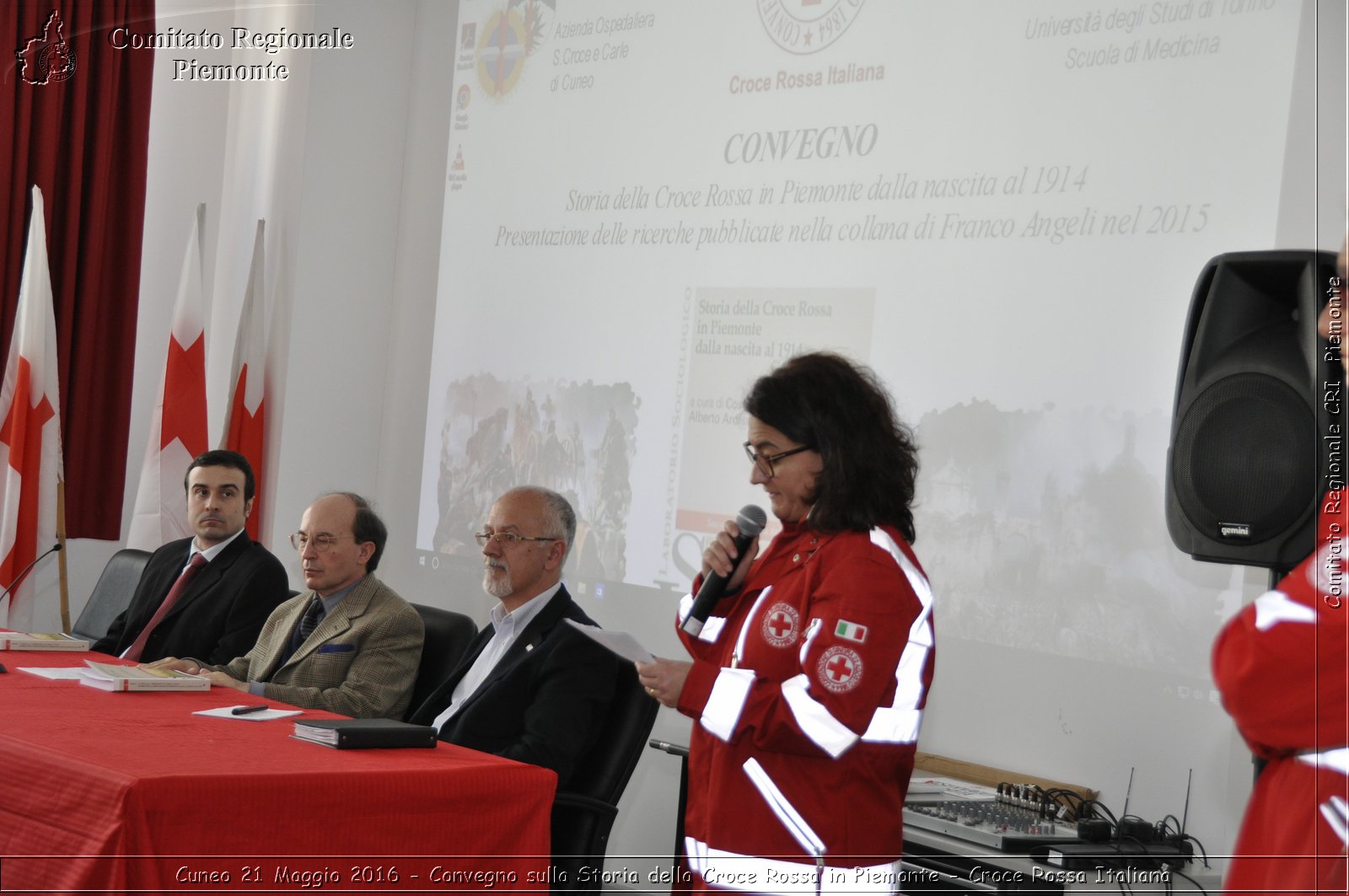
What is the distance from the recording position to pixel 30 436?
17.7 ft

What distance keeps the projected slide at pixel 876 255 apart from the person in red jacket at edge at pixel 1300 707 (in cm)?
191

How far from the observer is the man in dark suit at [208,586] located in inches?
162

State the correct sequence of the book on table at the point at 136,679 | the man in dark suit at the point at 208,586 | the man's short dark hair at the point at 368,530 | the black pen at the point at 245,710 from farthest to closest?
the man in dark suit at the point at 208,586 < the man's short dark hair at the point at 368,530 < the book on table at the point at 136,679 < the black pen at the point at 245,710

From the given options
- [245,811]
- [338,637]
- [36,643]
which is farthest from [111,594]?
[245,811]

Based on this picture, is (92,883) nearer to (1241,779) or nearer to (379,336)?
(1241,779)

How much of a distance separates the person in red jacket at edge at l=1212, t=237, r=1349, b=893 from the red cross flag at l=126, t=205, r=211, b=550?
496cm

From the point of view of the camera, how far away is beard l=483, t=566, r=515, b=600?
3.29 metres

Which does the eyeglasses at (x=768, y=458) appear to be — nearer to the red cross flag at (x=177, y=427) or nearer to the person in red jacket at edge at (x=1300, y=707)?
the person in red jacket at edge at (x=1300, y=707)

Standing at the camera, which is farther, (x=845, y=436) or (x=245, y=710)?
(x=245, y=710)

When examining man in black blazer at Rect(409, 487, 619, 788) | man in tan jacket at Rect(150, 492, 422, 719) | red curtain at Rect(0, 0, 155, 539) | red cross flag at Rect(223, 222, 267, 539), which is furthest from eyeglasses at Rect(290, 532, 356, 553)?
red curtain at Rect(0, 0, 155, 539)

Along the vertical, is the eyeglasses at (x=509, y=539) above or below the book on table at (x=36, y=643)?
above

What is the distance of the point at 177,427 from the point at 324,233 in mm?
1081

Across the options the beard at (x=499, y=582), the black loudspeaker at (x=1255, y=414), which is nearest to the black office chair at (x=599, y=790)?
the beard at (x=499, y=582)

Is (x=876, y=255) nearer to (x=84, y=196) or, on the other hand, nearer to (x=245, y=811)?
(x=245, y=811)
